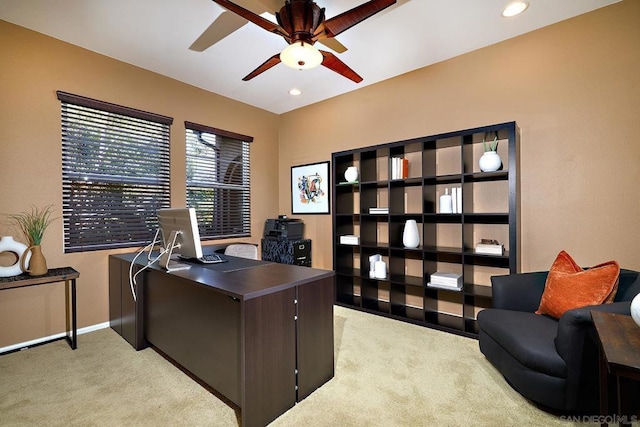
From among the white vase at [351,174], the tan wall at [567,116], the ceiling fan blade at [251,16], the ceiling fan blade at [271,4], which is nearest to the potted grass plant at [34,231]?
the ceiling fan blade at [251,16]

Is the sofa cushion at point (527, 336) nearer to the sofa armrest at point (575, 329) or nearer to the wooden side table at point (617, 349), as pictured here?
the sofa armrest at point (575, 329)

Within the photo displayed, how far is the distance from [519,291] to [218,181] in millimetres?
3519

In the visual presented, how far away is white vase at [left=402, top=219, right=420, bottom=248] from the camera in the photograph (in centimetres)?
310

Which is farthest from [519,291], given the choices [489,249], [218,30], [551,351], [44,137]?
[44,137]

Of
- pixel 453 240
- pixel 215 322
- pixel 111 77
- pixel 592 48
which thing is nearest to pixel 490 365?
pixel 453 240

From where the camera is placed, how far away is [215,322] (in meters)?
1.74

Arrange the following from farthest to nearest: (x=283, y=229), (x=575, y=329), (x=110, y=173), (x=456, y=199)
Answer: (x=283, y=229)
(x=110, y=173)
(x=456, y=199)
(x=575, y=329)

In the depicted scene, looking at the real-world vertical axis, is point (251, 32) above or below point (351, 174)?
above

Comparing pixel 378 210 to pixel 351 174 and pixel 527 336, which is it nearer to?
pixel 351 174

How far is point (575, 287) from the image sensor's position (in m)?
1.84

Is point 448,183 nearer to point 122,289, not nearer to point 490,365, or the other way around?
point 490,365

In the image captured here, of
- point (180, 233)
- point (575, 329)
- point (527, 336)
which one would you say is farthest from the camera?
point (180, 233)

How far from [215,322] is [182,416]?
1.76 feet

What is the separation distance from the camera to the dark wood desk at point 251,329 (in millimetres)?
1550
